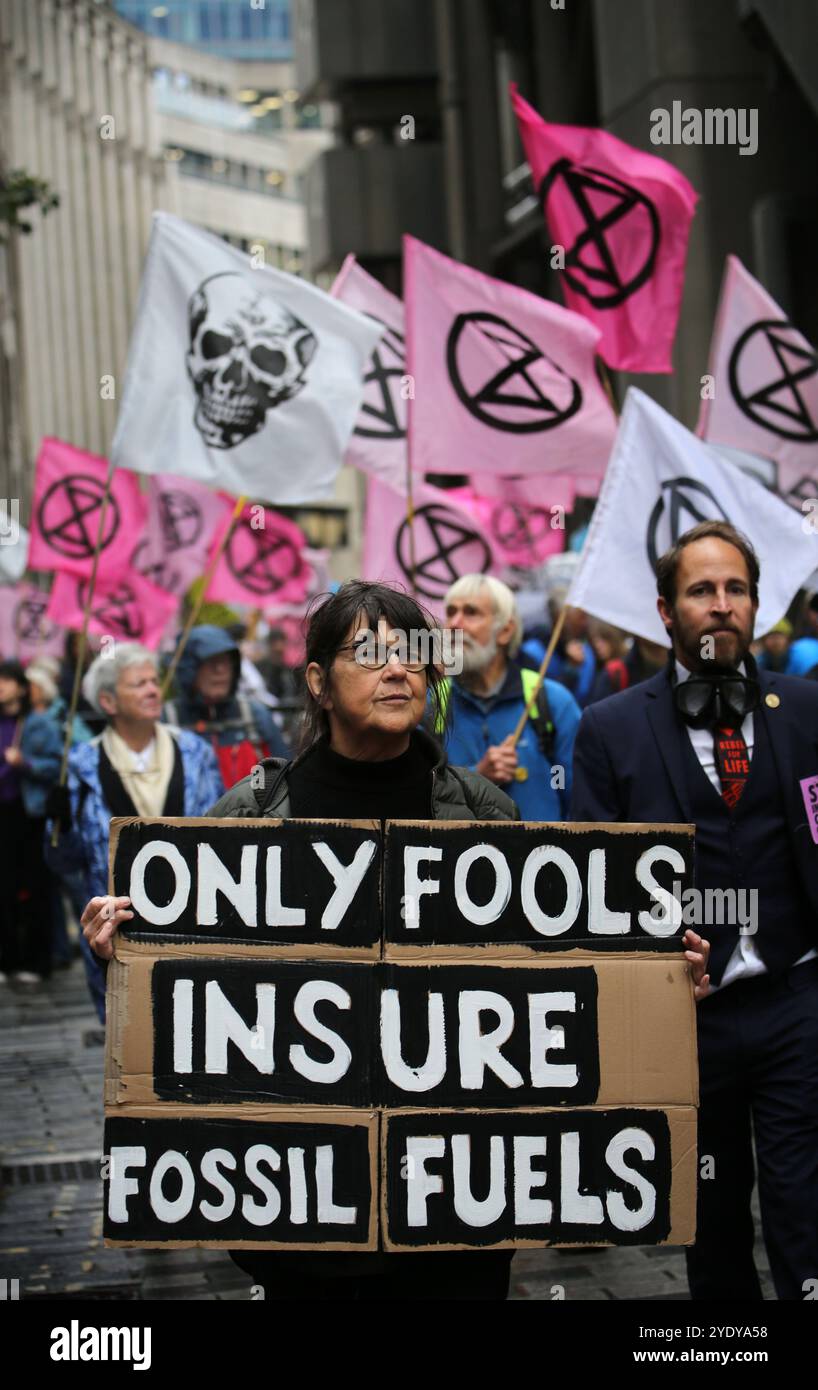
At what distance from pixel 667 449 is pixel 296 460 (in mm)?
2288

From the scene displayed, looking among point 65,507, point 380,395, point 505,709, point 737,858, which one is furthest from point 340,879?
point 65,507

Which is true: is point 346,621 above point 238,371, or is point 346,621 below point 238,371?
below

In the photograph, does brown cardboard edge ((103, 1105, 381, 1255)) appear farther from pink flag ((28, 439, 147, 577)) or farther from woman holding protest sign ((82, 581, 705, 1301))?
pink flag ((28, 439, 147, 577))

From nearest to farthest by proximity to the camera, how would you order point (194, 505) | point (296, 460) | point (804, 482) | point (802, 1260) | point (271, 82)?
1. point (802, 1260)
2. point (296, 460)
3. point (804, 482)
4. point (194, 505)
5. point (271, 82)

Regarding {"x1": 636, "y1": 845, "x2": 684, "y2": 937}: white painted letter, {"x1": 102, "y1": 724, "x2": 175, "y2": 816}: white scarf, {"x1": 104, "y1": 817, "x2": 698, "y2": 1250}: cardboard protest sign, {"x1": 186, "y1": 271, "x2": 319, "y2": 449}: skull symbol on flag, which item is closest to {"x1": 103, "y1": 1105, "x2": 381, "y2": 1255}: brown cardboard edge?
{"x1": 104, "y1": 817, "x2": 698, "y2": 1250}: cardboard protest sign

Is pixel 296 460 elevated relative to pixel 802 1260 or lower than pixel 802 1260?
elevated

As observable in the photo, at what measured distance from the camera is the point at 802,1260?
14.9 ft

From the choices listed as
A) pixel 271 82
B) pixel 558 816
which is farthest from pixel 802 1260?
pixel 271 82

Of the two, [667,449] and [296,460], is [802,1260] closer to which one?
[667,449]

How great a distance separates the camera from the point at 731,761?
15.8 ft

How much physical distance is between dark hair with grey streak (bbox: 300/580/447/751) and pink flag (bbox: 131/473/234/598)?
545 inches

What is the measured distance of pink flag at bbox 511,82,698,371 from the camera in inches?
331

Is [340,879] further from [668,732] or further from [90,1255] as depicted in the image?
[90,1255]

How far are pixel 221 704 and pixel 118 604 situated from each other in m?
7.63
